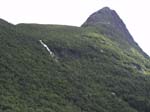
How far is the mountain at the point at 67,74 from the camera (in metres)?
75.3

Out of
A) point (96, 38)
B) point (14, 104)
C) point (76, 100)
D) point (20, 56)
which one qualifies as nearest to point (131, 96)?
point (76, 100)

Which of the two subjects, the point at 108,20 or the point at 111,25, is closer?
the point at 111,25

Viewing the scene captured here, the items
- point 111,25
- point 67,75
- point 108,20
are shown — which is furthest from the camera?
point 108,20

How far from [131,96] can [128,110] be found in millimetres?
6812

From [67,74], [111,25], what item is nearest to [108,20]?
[111,25]

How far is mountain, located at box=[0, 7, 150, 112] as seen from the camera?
75275 millimetres

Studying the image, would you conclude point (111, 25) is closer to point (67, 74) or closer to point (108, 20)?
point (108, 20)

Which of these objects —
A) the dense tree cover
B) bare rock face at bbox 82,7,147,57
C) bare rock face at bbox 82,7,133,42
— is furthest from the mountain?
bare rock face at bbox 82,7,133,42

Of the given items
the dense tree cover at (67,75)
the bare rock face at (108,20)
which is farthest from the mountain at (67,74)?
the bare rock face at (108,20)

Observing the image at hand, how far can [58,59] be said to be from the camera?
3868 inches

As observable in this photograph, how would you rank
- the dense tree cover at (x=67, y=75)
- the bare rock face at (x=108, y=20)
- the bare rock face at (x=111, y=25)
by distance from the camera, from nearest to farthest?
1. the dense tree cover at (x=67, y=75)
2. the bare rock face at (x=111, y=25)
3. the bare rock face at (x=108, y=20)

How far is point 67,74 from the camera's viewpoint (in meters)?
91.1

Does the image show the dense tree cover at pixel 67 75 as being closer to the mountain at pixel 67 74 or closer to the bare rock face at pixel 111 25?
the mountain at pixel 67 74

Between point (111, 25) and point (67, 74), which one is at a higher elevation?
point (111, 25)
